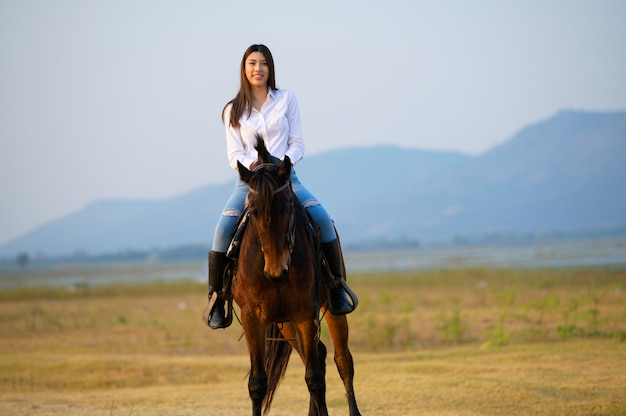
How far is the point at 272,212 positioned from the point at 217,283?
127cm

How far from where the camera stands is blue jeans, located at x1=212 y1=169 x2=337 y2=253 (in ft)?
26.2

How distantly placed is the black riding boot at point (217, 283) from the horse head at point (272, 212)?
760 mm

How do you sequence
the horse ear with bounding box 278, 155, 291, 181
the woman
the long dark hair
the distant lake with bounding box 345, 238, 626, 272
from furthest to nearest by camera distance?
the distant lake with bounding box 345, 238, 626, 272 < the long dark hair < the woman < the horse ear with bounding box 278, 155, 291, 181

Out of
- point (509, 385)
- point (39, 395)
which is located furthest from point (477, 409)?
point (39, 395)

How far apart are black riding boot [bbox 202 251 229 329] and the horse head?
76cm

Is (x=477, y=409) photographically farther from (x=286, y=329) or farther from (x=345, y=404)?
(x=286, y=329)

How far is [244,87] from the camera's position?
27.4 feet

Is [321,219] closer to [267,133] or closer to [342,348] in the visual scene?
[267,133]

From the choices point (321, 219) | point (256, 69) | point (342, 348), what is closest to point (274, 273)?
point (321, 219)

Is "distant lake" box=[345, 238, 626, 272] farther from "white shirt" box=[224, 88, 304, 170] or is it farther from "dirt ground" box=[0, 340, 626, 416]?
"white shirt" box=[224, 88, 304, 170]

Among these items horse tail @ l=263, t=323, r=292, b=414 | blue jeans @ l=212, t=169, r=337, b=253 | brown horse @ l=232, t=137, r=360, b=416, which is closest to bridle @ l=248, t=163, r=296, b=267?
brown horse @ l=232, t=137, r=360, b=416

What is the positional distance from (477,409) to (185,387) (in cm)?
484

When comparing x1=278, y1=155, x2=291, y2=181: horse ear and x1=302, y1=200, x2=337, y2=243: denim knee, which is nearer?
x1=278, y1=155, x2=291, y2=181: horse ear

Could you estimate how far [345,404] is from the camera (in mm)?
11336
